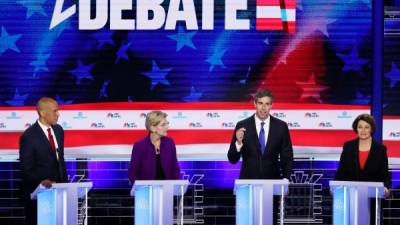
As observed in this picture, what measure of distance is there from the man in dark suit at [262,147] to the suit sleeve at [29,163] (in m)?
1.65

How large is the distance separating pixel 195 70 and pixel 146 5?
844mm

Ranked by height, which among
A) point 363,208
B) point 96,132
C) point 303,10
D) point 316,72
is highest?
point 303,10

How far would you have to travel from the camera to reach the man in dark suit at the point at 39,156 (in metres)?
7.71

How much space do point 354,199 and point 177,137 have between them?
322 centimetres

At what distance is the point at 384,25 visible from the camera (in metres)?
9.85

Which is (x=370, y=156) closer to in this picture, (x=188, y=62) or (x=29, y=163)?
(x=188, y=62)

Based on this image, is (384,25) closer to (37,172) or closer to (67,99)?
(67,99)

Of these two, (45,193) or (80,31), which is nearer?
(45,193)

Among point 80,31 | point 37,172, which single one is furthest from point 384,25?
point 37,172

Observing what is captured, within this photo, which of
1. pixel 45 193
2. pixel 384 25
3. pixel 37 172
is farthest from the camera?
pixel 384 25

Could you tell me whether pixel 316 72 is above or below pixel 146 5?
below

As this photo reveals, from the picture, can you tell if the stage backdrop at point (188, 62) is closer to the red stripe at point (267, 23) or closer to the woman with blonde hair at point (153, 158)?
the red stripe at point (267, 23)

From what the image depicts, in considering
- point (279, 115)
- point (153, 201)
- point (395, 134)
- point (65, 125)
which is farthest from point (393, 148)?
point (153, 201)

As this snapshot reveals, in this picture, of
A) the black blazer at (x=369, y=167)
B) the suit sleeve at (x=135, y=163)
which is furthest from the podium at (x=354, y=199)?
the suit sleeve at (x=135, y=163)
